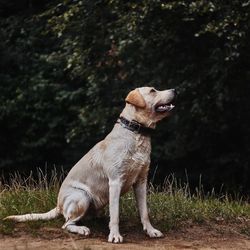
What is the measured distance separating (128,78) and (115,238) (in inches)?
351

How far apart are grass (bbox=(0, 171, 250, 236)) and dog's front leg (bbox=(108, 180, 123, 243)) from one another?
596 mm

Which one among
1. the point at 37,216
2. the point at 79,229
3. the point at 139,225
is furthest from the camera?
the point at 139,225

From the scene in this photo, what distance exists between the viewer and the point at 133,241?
6914 mm

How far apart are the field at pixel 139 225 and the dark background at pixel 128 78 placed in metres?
4.31

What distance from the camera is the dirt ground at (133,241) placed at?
6589mm

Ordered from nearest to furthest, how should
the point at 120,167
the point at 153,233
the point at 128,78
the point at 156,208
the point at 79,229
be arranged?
the point at 120,167 → the point at 79,229 → the point at 153,233 → the point at 156,208 → the point at 128,78

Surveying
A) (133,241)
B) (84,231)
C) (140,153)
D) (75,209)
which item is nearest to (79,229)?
(84,231)

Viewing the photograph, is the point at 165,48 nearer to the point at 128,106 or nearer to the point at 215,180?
the point at 215,180

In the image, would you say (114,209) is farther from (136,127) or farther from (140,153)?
(136,127)

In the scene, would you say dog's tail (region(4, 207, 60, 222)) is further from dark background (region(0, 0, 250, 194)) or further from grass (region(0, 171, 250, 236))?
dark background (region(0, 0, 250, 194))

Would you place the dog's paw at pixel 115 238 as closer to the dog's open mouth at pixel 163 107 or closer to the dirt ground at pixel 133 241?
the dirt ground at pixel 133 241

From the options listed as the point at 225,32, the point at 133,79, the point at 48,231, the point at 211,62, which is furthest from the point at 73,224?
the point at 133,79

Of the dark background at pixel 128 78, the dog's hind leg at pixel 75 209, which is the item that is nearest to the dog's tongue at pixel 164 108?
the dog's hind leg at pixel 75 209

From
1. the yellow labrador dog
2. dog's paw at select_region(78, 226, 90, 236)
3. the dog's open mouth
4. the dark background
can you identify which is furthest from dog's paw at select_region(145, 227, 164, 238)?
the dark background
